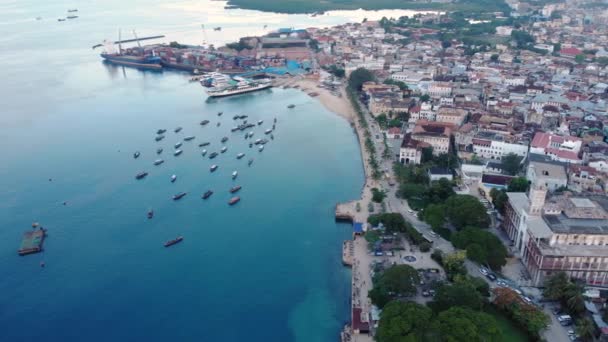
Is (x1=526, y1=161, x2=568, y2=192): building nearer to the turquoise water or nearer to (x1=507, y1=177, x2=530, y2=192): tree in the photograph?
(x1=507, y1=177, x2=530, y2=192): tree

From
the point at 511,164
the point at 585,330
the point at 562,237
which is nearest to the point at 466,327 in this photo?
the point at 585,330

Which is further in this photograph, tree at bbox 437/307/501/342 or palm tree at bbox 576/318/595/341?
palm tree at bbox 576/318/595/341

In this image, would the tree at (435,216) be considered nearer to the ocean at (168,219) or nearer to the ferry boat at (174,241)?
the ocean at (168,219)

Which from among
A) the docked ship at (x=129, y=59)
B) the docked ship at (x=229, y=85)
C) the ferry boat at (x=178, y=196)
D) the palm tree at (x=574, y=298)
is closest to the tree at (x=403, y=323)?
the palm tree at (x=574, y=298)

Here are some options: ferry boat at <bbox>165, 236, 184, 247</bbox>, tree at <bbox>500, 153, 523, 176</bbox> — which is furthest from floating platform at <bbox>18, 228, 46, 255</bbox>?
tree at <bbox>500, 153, 523, 176</bbox>

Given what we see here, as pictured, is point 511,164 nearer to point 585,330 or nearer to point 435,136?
point 435,136

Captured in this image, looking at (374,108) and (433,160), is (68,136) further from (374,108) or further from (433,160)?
(433,160)
